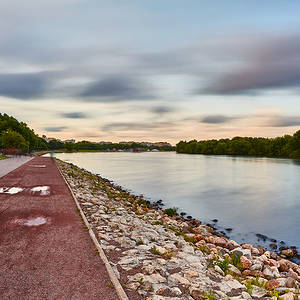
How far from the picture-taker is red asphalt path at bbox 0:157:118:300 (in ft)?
13.9

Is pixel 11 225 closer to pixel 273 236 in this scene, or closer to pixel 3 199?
pixel 3 199

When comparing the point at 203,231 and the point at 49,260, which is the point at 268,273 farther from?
the point at 49,260

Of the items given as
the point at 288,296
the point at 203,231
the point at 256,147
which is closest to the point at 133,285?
the point at 288,296

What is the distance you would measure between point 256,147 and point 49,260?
12413 cm

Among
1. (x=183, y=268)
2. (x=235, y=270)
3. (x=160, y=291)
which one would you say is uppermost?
(x=160, y=291)

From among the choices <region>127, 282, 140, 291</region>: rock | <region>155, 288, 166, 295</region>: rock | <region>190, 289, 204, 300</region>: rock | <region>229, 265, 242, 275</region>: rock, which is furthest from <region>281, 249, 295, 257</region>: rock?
<region>127, 282, 140, 291</region>: rock

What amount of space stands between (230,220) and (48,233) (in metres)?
10.7

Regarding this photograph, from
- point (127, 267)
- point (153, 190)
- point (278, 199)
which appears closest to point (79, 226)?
point (127, 267)

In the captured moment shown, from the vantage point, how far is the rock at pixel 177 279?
4.93 meters

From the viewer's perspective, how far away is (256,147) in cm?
11825

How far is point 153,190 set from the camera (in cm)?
2392

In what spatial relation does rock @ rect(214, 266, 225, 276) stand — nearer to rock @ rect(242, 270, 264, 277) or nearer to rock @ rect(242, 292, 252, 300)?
rock @ rect(242, 270, 264, 277)

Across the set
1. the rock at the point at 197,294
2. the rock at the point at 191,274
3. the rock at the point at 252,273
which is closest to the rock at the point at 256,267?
the rock at the point at 252,273

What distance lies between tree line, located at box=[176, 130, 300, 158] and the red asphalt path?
3652 inches
